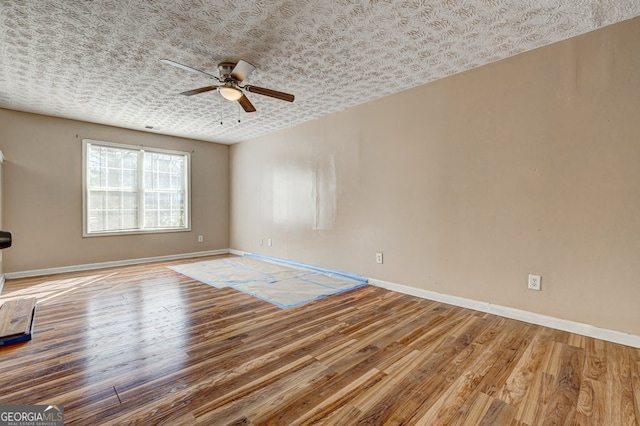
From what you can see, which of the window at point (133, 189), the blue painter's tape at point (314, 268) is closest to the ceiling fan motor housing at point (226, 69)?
the blue painter's tape at point (314, 268)

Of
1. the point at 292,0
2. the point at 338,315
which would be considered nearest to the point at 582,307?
the point at 338,315

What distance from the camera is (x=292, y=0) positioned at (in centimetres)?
198

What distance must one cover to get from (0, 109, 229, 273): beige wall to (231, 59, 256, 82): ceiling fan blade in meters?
3.72

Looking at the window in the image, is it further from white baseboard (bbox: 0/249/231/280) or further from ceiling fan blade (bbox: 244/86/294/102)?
ceiling fan blade (bbox: 244/86/294/102)

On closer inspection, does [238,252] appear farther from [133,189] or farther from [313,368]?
[313,368]

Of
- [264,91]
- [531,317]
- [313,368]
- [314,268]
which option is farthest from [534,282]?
[264,91]

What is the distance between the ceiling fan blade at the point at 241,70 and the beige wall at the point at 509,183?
6.01ft

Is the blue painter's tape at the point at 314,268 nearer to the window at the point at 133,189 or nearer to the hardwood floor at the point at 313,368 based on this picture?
the hardwood floor at the point at 313,368

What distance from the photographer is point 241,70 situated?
8.49ft

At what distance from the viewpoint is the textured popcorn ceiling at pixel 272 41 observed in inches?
80.9

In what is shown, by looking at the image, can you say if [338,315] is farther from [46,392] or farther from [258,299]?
[46,392]

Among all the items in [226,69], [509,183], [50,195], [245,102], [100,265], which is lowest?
[100,265]

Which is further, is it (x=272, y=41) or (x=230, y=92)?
(x=230, y=92)

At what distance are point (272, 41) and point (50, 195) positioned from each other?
443 cm
